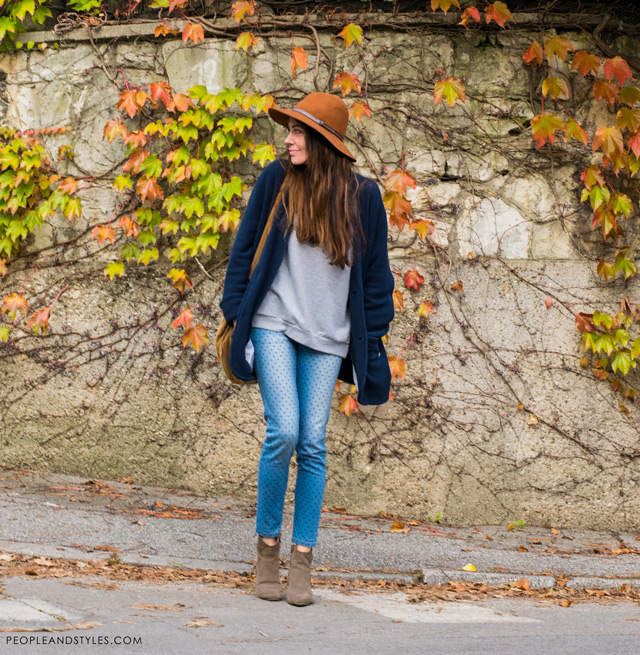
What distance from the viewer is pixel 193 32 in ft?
15.0

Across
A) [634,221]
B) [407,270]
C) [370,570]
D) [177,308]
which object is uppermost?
[634,221]

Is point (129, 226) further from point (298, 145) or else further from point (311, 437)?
point (311, 437)

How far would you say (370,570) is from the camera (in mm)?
3652

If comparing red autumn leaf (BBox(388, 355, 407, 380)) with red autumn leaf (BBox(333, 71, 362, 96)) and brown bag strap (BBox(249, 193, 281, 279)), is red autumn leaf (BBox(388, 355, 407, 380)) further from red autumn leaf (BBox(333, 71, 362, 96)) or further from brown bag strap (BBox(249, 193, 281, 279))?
brown bag strap (BBox(249, 193, 281, 279))

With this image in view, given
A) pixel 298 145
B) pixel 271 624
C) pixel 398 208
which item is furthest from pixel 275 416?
pixel 398 208

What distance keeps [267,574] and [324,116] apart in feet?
5.40

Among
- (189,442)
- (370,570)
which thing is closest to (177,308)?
(189,442)

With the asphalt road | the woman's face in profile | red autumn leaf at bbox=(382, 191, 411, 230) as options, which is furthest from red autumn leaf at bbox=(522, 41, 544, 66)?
the asphalt road

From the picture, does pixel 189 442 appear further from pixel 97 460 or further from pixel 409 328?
pixel 409 328

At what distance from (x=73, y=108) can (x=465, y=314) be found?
2.50 m

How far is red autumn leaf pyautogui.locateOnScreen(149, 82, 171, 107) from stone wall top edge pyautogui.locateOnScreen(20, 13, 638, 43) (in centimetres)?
33

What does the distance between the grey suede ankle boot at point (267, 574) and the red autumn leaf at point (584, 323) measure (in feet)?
7.46

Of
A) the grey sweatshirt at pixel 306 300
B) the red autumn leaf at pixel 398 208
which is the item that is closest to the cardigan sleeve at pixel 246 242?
the grey sweatshirt at pixel 306 300

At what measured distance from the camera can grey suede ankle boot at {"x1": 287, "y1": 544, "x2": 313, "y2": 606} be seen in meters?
2.92
